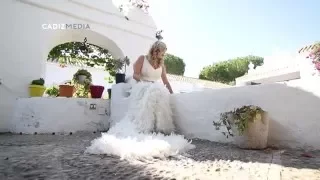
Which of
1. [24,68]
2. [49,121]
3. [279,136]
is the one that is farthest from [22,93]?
[279,136]

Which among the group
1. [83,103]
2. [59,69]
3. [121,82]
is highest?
[59,69]

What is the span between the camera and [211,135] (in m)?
3.75

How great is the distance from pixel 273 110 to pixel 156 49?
211 centimetres

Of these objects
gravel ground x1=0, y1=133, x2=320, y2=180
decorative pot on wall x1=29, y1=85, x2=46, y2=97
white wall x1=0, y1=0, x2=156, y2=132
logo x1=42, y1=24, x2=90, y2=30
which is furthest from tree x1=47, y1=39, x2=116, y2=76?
gravel ground x1=0, y1=133, x2=320, y2=180

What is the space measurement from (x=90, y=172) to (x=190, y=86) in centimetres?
1644

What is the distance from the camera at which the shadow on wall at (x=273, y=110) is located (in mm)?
2861

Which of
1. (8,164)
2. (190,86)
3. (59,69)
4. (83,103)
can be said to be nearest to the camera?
(8,164)

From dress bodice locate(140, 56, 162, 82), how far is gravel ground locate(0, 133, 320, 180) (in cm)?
220

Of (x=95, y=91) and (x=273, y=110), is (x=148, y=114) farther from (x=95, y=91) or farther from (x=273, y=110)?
(x=95, y=91)

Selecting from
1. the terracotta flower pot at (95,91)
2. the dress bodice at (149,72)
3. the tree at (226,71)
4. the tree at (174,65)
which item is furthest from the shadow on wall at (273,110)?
the tree at (226,71)

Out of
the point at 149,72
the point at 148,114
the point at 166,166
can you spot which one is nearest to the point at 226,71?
the point at 149,72

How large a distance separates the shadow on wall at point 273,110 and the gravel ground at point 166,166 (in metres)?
0.33

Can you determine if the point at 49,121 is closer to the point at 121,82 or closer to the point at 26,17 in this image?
the point at 121,82

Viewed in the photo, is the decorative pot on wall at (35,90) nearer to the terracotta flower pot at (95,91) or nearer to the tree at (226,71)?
the terracotta flower pot at (95,91)
